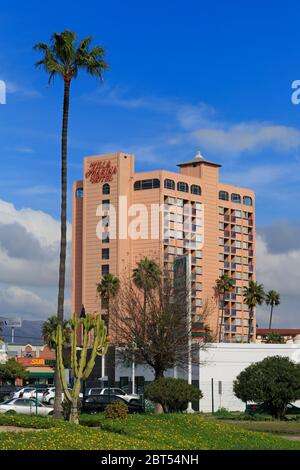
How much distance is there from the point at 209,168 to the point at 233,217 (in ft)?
38.6

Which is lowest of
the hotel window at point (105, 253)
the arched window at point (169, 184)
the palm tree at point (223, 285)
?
the palm tree at point (223, 285)

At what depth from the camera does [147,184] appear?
155625mm

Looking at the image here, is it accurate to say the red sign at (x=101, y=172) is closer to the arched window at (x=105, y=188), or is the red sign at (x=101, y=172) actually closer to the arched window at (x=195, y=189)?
the arched window at (x=105, y=188)

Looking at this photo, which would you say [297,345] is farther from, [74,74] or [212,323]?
[212,323]

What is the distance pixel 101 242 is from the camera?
155875 mm

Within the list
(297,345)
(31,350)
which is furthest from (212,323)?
(297,345)

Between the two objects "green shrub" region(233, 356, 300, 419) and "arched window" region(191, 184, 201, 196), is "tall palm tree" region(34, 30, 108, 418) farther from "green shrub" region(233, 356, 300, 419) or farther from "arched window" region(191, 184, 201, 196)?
"arched window" region(191, 184, 201, 196)

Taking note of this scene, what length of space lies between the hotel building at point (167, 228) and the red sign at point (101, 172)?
18 centimetres

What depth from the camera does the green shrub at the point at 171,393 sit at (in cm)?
4244

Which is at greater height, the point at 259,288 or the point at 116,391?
the point at 259,288

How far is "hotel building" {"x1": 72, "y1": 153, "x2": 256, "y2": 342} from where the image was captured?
154 meters

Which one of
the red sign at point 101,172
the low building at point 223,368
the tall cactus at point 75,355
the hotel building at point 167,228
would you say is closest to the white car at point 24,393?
the low building at point 223,368

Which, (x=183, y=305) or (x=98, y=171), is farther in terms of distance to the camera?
(x=98, y=171)
